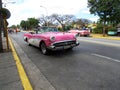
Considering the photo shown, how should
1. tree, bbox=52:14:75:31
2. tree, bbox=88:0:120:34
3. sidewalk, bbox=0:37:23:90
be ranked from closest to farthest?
sidewalk, bbox=0:37:23:90 < tree, bbox=88:0:120:34 < tree, bbox=52:14:75:31

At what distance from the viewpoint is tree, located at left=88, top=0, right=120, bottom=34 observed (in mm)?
34094

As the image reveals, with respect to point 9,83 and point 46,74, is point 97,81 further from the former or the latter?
point 9,83

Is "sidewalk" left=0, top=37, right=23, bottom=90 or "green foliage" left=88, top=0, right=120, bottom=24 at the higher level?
"green foliage" left=88, top=0, right=120, bottom=24

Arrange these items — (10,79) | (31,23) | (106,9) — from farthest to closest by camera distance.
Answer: (31,23), (106,9), (10,79)

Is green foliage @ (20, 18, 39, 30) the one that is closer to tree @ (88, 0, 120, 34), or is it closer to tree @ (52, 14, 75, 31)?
tree @ (52, 14, 75, 31)

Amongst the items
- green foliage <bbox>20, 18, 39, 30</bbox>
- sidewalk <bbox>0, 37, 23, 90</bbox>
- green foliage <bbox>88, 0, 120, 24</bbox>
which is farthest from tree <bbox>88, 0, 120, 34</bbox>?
green foliage <bbox>20, 18, 39, 30</bbox>

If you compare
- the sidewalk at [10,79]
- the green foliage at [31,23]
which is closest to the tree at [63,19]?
the green foliage at [31,23]

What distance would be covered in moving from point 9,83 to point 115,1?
31970 millimetres

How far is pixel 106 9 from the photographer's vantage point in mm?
34375

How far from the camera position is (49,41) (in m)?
9.71

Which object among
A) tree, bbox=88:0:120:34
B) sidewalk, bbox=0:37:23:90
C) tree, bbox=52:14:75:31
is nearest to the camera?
sidewalk, bbox=0:37:23:90

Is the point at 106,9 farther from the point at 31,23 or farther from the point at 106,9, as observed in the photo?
the point at 31,23

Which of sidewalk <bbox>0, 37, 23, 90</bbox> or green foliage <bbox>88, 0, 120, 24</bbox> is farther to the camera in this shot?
green foliage <bbox>88, 0, 120, 24</bbox>

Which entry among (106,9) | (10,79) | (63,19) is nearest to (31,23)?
(63,19)
